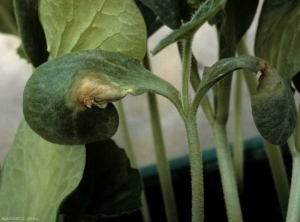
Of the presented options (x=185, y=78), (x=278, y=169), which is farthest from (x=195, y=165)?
(x=278, y=169)

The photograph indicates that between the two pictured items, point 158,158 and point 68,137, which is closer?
point 68,137

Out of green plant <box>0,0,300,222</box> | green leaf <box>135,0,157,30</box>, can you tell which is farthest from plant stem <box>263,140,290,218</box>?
green leaf <box>135,0,157,30</box>

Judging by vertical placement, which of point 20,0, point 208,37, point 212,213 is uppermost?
point 208,37

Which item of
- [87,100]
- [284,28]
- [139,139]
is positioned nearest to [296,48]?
[284,28]

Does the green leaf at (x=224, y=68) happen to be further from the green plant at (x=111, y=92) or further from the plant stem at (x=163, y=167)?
the plant stem at (x=163, y=167)

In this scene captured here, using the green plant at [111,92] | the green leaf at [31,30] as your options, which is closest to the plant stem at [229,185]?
the green plant at [111,92]

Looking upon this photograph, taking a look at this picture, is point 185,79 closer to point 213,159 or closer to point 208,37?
point 213,159
